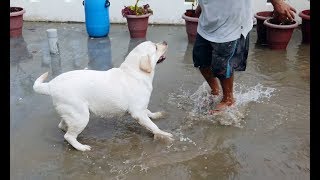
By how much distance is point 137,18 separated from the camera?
699 centimetres

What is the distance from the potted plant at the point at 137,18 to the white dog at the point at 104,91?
2.96 meters

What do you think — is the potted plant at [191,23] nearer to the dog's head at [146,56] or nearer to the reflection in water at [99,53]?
the reflection in water at [99,53]

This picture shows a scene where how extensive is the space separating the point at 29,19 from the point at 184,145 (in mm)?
5231

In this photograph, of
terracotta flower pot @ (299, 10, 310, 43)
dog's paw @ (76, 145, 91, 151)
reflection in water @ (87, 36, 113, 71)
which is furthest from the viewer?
terracotta flower pot @ (299, 10, 310, 43)

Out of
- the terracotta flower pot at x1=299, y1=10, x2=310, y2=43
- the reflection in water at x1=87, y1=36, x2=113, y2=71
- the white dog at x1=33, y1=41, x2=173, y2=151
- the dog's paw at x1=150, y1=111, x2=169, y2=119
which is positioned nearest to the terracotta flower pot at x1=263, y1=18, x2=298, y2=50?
the terracotta flower pot at x1=299, y1=10, x2=310, y2=43

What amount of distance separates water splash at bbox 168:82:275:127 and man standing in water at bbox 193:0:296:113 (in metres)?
0.34

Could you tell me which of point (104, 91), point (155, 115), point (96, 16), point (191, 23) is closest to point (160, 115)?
point (155, 115)

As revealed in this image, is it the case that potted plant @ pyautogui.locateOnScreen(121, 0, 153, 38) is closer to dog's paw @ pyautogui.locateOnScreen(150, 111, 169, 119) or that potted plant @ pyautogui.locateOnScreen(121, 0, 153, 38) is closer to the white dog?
dog's paw @ pyautogui.locateOnScreen(150, 111, 169, 119)

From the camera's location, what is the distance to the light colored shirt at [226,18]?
163 inches

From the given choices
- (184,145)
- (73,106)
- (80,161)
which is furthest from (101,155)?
(184,145)

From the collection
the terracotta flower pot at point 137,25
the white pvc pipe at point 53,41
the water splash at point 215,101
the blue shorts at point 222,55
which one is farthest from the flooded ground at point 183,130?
the terracotta flower pot at point 137,25

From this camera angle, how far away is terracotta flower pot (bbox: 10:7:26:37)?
280 inches

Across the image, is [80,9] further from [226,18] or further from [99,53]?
[226,18]

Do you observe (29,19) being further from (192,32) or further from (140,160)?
(140,160)
